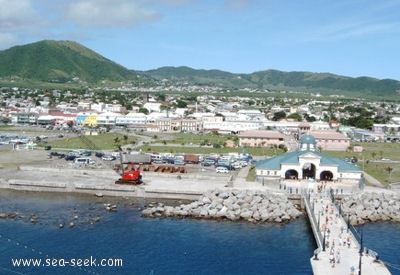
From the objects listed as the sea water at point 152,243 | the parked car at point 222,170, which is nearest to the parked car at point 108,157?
the parked car at point 222,170

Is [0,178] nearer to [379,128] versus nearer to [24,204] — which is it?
[24,204]

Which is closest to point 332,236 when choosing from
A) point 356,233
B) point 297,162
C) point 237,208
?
point 356,233

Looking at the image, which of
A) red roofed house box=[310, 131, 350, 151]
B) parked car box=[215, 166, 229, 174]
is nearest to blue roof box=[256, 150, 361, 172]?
parked car box=[215, 166, 229, 174]

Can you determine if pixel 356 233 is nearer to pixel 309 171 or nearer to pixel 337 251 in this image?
pixel 337 251

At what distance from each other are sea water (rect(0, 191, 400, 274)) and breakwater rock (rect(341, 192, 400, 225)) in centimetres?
134

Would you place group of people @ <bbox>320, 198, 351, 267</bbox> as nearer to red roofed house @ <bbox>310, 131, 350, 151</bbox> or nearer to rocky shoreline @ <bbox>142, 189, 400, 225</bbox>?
rocky shoreline @ <bbox>142, 189, 400, 225</bbox>

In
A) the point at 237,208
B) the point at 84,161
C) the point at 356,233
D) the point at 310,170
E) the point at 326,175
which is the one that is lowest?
the point at 237,208

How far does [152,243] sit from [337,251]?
13.3m

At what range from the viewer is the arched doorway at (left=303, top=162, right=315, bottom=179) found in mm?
56031

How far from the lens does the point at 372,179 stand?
194 feet

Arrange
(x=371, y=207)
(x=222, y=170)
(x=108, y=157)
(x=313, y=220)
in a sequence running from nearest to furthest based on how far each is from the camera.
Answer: (x=313, y=220), (x=371, y=207), (x=222, y=170), (x=108, y=157)

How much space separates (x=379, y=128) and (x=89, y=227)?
330 ft

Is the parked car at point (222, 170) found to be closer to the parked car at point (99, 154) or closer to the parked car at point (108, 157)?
the parked car at point (108, 157)

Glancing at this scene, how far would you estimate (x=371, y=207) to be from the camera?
45.2 metres
